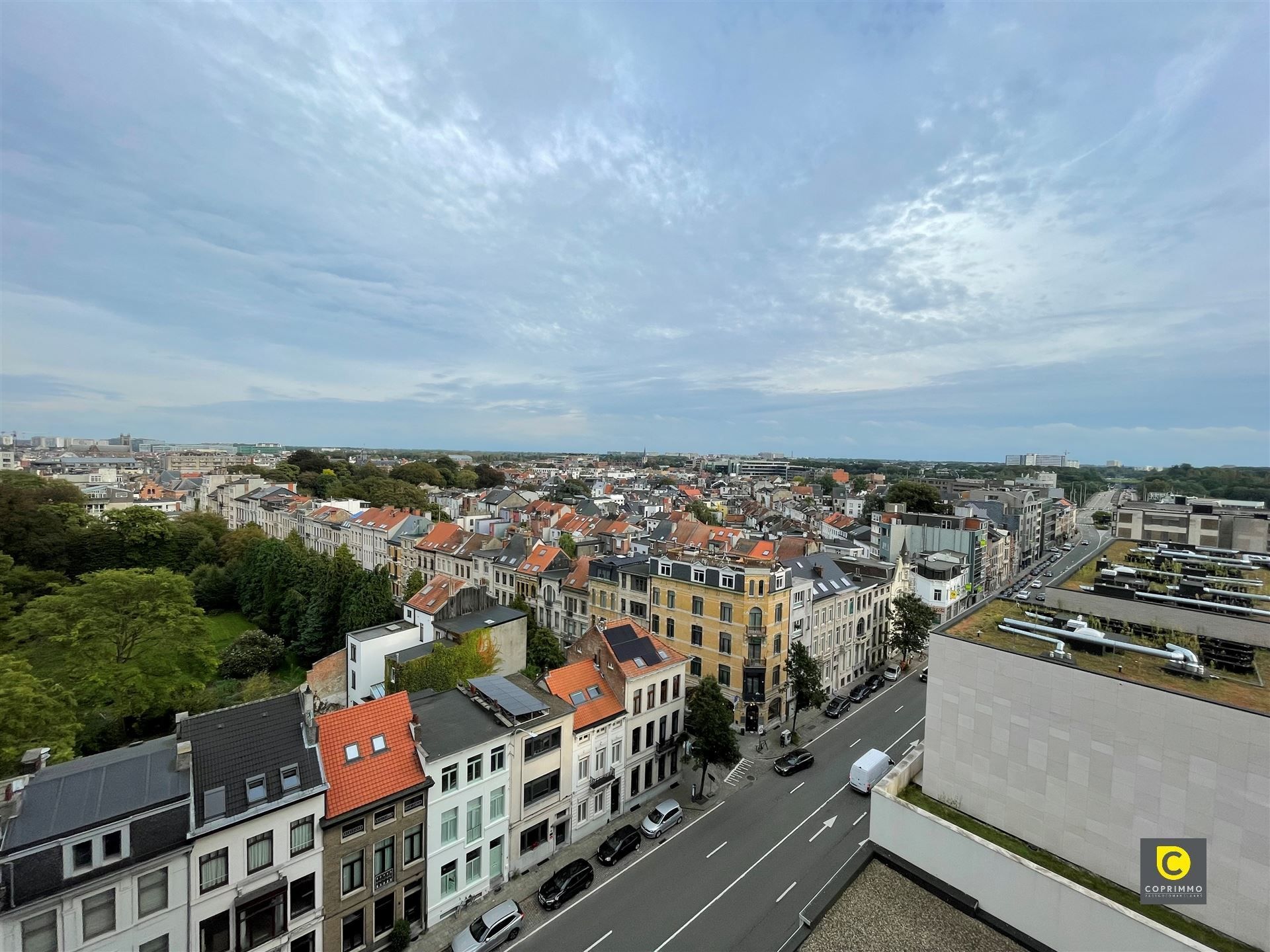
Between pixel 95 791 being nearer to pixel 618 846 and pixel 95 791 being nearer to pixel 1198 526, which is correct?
pixel 618 846

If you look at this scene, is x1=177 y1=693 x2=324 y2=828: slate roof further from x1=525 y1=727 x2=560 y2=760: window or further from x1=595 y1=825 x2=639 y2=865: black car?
x1=595 y1=825 x2=639 y2=865: black car

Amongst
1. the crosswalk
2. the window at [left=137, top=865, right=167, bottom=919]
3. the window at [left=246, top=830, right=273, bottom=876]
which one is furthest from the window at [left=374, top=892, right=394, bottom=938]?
the crosswalk

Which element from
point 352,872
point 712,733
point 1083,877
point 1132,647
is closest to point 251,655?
point 352,872

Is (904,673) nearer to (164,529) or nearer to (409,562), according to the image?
(409,562)

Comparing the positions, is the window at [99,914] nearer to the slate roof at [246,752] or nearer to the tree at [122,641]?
the slate roof at [246,752]

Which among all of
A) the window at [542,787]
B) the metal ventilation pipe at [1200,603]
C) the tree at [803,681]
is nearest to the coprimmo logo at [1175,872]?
the metal ventilation pipe at [1200,603]
